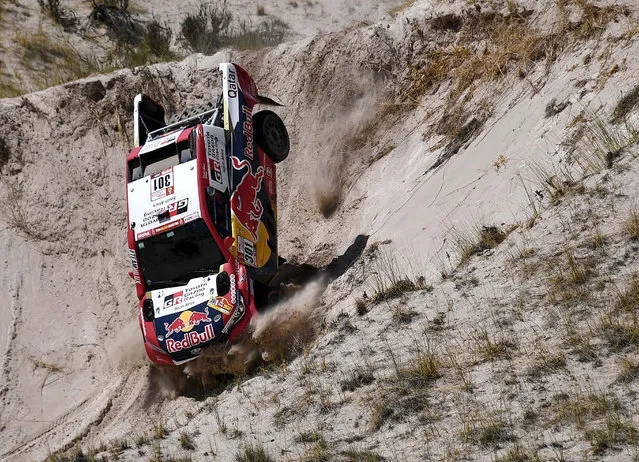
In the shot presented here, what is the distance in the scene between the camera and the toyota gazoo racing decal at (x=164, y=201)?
1121 centimetres

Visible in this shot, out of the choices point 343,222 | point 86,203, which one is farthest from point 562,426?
point 86,203

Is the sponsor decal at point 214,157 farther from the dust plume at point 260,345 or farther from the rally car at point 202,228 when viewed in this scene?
the dust plume at point 260,345

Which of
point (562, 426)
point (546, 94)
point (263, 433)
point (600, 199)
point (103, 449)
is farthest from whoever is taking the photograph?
point (546, 94)

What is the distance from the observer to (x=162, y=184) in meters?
11.6

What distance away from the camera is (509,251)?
901 centimetres

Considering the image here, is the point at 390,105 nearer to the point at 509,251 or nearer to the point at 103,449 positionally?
the point at 509,251

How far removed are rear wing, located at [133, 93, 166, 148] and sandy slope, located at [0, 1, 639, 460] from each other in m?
2.20

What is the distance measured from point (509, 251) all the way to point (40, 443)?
6.83 meters

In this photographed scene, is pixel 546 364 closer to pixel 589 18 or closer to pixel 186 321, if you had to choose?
pixel 186 321

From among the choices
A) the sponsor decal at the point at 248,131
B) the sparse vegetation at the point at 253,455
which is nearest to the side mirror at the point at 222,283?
the sponsor decal at the point at 248,131

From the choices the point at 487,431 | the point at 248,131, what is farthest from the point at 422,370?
the point at 248,131

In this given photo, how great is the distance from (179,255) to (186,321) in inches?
38.9

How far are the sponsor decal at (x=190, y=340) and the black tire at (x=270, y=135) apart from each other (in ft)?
10.2

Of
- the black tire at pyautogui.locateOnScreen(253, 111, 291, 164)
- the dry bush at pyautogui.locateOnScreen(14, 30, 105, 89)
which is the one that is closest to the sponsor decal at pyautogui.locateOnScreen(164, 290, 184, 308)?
the black tire at pyautogui.locateOnScreen(253, 111, 291, 164)
